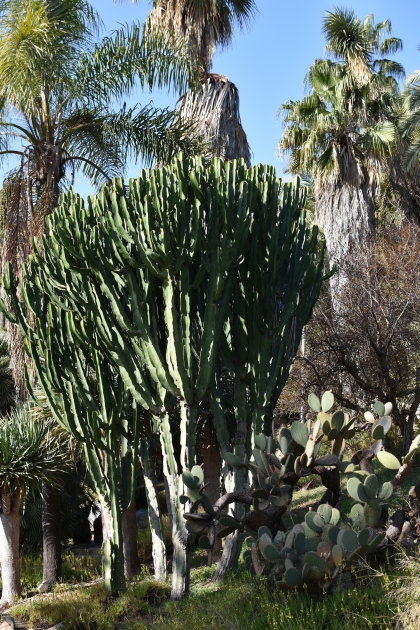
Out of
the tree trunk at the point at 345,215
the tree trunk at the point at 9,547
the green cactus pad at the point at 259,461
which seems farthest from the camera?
the tree trunk at the point at 345,215

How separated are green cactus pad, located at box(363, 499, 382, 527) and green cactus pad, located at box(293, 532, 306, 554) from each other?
581 mm

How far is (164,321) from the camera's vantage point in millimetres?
8078

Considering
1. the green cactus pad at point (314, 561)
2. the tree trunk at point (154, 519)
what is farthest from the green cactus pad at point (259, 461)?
the tree trunk at point (154, 519)

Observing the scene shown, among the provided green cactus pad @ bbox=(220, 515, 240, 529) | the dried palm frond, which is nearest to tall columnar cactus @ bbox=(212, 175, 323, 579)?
green cactus pad @ bbox=(220, 515, 240, 529)

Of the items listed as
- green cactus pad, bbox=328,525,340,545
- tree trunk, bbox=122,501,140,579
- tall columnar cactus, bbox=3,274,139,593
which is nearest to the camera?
green cactus pad, bbox=328,525,340,545

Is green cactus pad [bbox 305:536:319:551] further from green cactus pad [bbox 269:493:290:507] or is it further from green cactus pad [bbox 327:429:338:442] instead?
green cactus pad [bbox 327:429:338:442]

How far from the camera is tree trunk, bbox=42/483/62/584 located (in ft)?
32.3

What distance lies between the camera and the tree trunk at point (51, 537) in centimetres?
984

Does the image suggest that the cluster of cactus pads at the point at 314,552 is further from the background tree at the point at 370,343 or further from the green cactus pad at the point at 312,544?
the background tree at the point at 370,343

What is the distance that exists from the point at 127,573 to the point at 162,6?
11.4 m

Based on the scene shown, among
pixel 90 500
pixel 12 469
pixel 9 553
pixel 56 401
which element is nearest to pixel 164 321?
pixel 56 401

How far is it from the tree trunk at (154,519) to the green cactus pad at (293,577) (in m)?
3.44

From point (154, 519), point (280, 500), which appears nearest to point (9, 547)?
point (154, 519)

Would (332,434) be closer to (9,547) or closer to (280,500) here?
(280,500)
